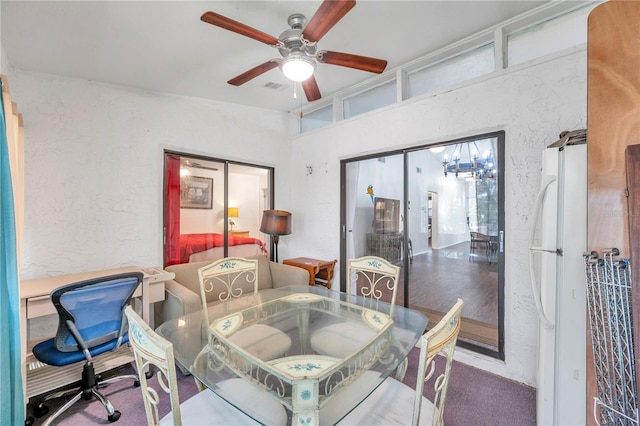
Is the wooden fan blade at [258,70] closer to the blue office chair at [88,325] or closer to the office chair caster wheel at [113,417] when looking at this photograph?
the blue office chair at [88,325]

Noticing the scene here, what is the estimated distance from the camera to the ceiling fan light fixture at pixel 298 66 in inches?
67.9

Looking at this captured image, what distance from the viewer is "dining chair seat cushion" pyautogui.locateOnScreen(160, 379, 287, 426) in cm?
108

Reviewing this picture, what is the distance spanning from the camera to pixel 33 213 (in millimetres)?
2277

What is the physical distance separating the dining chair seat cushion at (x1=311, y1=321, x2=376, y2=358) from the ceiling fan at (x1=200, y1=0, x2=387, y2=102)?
1.76 m

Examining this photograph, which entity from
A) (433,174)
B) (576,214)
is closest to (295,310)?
(576,214)

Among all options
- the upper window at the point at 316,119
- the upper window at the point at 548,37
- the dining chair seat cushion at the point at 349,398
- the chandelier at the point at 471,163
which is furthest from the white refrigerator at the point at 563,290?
the upper window at the point at 316,119

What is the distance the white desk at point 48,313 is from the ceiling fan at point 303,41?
198cm

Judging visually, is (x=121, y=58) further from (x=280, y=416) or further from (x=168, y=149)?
(x=280, y=416)

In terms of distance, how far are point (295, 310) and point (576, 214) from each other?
1.84 metres

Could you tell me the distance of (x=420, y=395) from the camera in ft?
3.08

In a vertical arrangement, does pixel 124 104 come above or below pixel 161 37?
below

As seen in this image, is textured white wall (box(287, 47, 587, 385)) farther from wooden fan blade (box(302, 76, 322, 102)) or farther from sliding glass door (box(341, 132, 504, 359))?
wooden fan blade (box(302, 76, 322, 102))

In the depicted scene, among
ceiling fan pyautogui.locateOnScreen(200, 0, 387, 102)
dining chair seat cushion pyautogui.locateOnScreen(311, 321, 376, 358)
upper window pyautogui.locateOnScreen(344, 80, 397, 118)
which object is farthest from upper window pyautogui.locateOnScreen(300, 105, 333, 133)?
dining chair seat cushion pyautogui.locateOnScreen(311, 321, 376, 358)

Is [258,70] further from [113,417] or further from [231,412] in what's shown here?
[113,417]
